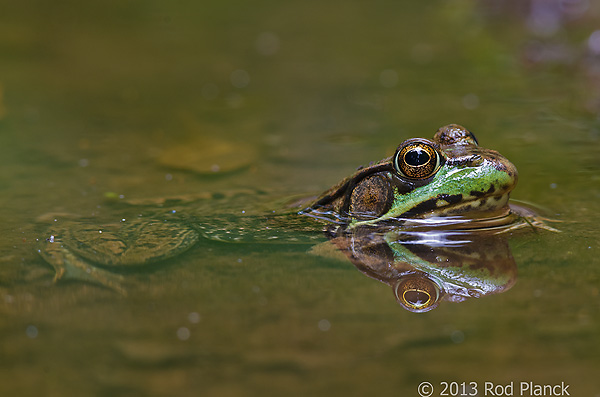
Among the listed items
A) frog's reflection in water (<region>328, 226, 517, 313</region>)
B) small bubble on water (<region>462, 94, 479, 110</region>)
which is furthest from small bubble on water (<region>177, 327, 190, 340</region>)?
small bubble on water (<region>462, 94, 479, 110</region>)

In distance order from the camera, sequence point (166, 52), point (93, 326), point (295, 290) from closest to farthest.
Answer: point (93, 326) → point (295, 290) → point (166, 52)

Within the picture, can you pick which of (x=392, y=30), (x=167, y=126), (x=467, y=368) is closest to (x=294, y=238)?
(x=467, y=368)

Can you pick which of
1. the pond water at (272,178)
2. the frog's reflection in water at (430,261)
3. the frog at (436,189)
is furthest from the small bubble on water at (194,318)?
the frog at (436,189)

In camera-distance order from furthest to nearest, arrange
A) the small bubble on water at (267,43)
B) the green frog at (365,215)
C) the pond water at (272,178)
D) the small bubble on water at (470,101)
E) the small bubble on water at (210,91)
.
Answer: the small bubble on water at (267,43) → the small bubble on water at (210,91) → the small bubble on water at (470,101) → the green frog at (365,215) → the pond water at (272,178)

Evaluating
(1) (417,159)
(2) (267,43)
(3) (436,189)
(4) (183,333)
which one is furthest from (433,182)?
(2) (267,43)

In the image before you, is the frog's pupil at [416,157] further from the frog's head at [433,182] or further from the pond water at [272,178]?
the pond water at [272,178]

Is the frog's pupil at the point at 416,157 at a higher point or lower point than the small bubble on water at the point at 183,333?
higher

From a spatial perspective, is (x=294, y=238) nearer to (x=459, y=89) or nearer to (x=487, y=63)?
(x=459, y=89)
